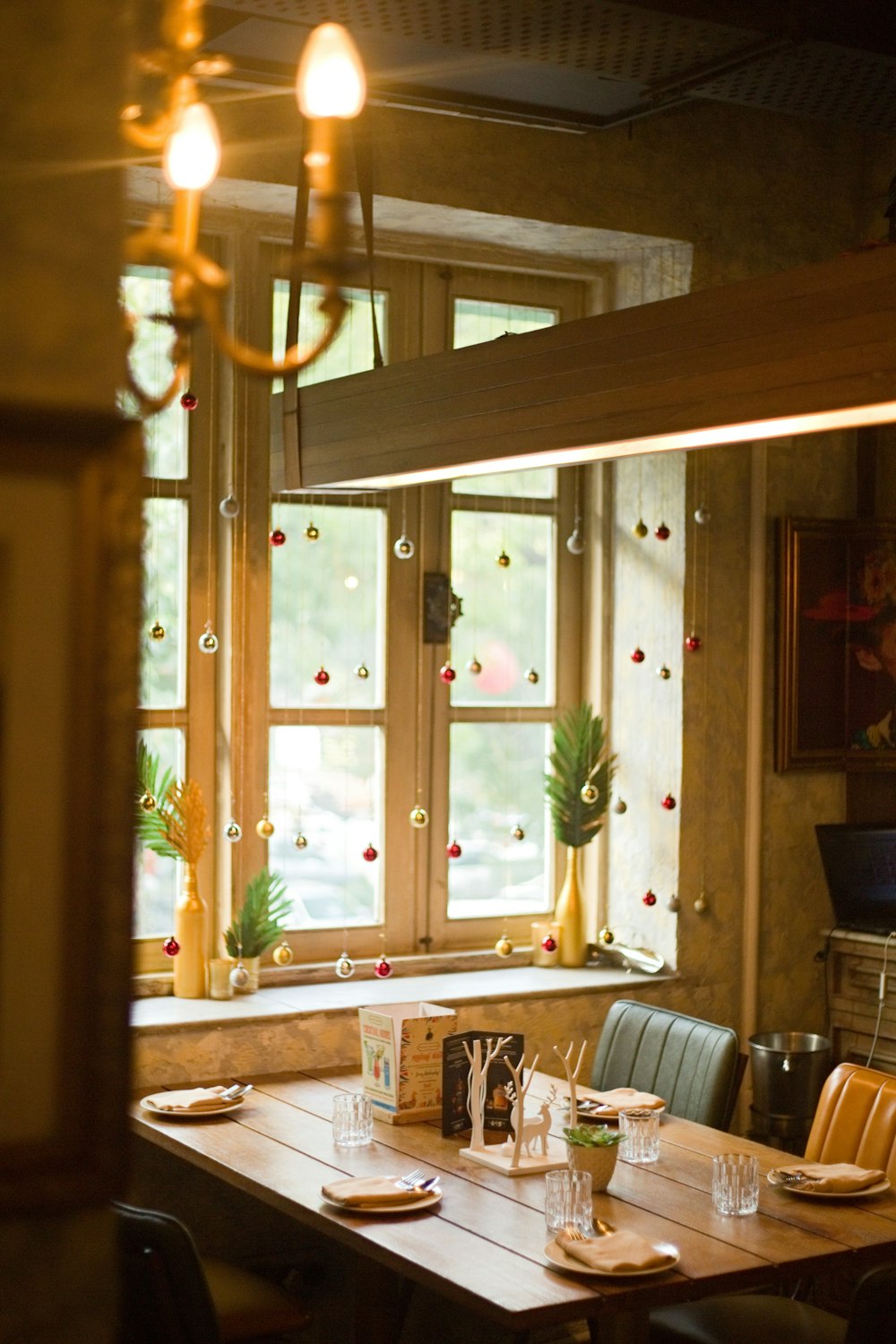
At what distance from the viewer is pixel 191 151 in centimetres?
153

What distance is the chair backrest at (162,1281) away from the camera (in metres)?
2.65

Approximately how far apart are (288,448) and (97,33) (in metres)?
2.69

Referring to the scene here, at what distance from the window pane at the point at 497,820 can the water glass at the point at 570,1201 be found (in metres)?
1.95

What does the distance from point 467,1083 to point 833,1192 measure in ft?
2.53

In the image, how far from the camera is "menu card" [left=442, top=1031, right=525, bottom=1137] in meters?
3.34

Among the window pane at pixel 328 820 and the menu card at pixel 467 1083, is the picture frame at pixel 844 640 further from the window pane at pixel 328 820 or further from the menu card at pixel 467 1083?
the menu card at pixel 467 1083

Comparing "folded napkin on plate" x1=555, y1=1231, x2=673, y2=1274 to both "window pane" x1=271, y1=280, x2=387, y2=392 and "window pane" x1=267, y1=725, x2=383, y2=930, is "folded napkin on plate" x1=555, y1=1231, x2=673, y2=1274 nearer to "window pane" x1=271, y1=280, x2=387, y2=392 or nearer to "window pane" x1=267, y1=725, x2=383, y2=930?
"window pane" x1=267, y1=725, x2=383, y2=930

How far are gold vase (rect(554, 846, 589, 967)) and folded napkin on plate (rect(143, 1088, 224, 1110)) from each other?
1378 mm

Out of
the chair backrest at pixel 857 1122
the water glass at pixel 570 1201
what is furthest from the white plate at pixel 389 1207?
the chair backrest at pixel 857 1122

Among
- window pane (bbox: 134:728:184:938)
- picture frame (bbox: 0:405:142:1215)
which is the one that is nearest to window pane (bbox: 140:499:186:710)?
window pane (bbox: 134:728:184:938)

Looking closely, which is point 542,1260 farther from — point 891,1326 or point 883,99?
point 883,99

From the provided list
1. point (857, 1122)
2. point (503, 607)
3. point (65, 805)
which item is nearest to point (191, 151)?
point (65, 805)

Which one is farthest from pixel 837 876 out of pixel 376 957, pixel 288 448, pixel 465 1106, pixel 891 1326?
pixel 891 1326

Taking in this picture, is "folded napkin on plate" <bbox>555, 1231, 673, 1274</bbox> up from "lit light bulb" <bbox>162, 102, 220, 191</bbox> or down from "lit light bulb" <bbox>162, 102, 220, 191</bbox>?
down
